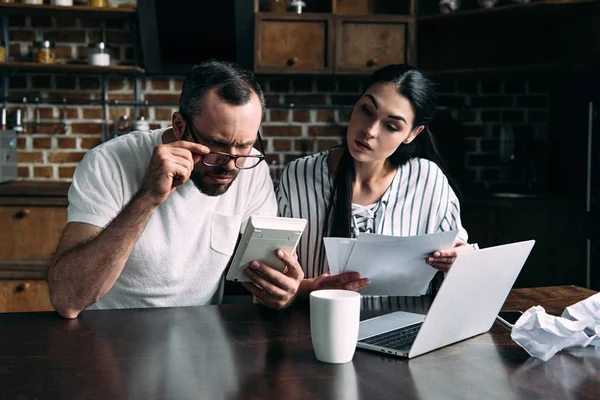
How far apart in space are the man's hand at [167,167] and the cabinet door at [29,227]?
67.4 inches

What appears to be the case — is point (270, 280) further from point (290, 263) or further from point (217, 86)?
point (217, 86)

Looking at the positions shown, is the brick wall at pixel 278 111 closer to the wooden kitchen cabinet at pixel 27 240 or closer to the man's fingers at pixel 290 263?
the wooden kitchen cabinet at pixel 27 240

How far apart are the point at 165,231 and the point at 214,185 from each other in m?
0.17

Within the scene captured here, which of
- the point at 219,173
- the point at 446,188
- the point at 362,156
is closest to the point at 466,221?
the point at 446,188

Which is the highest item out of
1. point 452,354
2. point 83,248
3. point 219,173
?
point 219,173

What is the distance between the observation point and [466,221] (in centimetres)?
321

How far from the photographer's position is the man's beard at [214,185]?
1694mm

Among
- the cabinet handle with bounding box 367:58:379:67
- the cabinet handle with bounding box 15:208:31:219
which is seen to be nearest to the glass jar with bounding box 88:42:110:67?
the cabinet handle with bounding box 15:208:31:219

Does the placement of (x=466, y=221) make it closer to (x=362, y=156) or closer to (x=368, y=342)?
(x=362, y=156)

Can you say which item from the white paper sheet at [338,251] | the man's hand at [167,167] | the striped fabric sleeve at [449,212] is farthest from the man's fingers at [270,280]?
the striped fabric sleeve at [449,212]

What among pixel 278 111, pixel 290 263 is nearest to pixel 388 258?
pixel 290 263

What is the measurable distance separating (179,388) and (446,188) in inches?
52.4

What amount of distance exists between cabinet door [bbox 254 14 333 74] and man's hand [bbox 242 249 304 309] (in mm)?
1957

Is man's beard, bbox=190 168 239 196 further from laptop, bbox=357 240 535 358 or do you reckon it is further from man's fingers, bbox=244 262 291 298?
laptop, bbox=357 240 535 358
